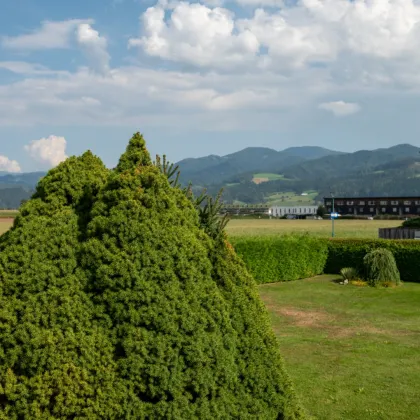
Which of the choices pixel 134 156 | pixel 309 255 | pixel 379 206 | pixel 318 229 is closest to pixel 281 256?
pixel 309 255

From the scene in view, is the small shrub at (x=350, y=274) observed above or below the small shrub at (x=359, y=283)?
above

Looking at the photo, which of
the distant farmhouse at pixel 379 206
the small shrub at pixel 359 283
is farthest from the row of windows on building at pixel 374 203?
the small shrub at pixel 359 283

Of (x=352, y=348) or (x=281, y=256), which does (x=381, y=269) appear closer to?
(x=281, y=256)

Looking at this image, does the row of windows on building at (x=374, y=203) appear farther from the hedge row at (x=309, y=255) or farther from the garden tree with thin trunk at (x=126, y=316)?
the garden tree with thin trunk at (x=126, y=316)

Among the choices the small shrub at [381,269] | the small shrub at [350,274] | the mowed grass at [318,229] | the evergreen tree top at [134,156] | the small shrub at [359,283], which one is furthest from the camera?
the mowed grass at [318,229]

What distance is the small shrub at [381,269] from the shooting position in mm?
29656

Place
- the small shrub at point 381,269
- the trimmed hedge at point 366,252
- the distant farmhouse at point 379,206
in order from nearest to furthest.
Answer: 1. the small shrub at point 381,269
2. the trimmed hedge at point 366,252
3. the distant farmhouse at point 379,206

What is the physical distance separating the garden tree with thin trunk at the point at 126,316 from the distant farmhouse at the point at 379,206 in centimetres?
14492

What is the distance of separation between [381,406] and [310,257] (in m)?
23.7

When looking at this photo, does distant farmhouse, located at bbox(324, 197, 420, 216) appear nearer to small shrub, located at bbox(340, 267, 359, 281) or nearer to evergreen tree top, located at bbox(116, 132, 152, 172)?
small shrub, located at bbox(340, 267, 359, 281)

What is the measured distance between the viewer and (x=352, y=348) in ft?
53.9

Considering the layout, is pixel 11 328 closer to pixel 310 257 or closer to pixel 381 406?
pixel 381 406

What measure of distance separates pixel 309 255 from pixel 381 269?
5966 millimetres

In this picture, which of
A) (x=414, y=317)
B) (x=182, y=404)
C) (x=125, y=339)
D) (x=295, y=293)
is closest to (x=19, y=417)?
(x=125, y=339)
